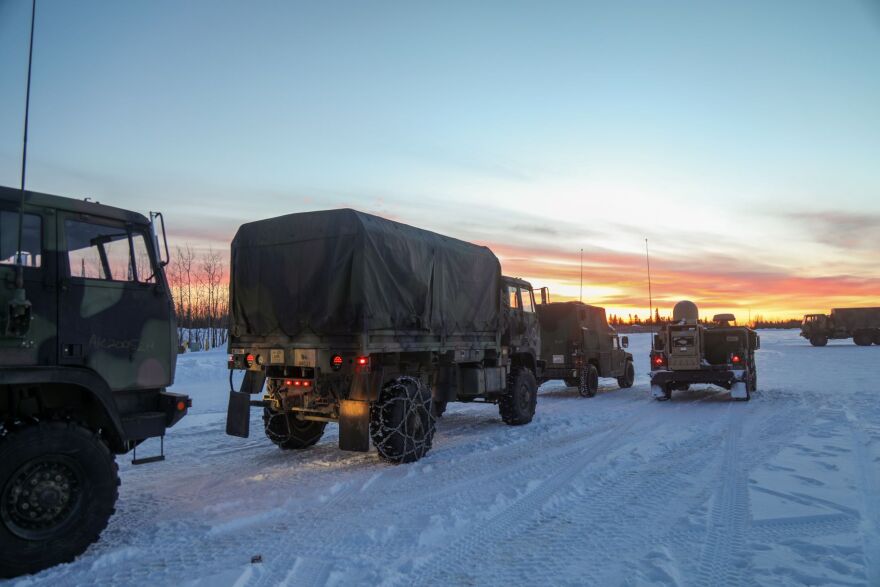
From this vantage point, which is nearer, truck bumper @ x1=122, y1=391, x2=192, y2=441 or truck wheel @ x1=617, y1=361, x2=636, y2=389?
truck bumper @ x1=122, y1=391, x2=192, y2=441

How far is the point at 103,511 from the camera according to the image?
15.7ft

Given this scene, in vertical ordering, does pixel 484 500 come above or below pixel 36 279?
below

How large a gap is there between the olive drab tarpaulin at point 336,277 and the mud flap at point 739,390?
8.45m

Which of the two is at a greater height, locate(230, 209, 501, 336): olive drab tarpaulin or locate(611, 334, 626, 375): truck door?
locate(230, 209, 501, 336): olive drab tarpaulin

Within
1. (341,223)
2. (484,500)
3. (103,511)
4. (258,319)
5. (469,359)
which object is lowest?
(484,500)

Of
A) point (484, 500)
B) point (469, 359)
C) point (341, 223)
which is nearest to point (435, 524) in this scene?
point (484, 500)

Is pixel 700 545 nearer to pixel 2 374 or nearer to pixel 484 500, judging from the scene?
pixel 484 500

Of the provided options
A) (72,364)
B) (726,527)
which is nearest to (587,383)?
(726,527)

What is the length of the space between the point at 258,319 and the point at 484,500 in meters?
4.36

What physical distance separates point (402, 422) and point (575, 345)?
9373 millimetres

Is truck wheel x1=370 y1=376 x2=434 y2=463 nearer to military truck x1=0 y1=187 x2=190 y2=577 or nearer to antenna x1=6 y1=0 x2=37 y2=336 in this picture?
military truck x1=0 y1=187 x2=190 y2=577

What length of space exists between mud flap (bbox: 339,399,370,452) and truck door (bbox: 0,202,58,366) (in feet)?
12.1

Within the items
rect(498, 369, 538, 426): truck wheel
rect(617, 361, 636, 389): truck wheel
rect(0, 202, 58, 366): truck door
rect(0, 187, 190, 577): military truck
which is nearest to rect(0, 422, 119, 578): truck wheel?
rect(0, 187, 190, 577): military truck

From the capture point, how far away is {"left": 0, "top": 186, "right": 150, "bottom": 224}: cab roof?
15.5 ft
